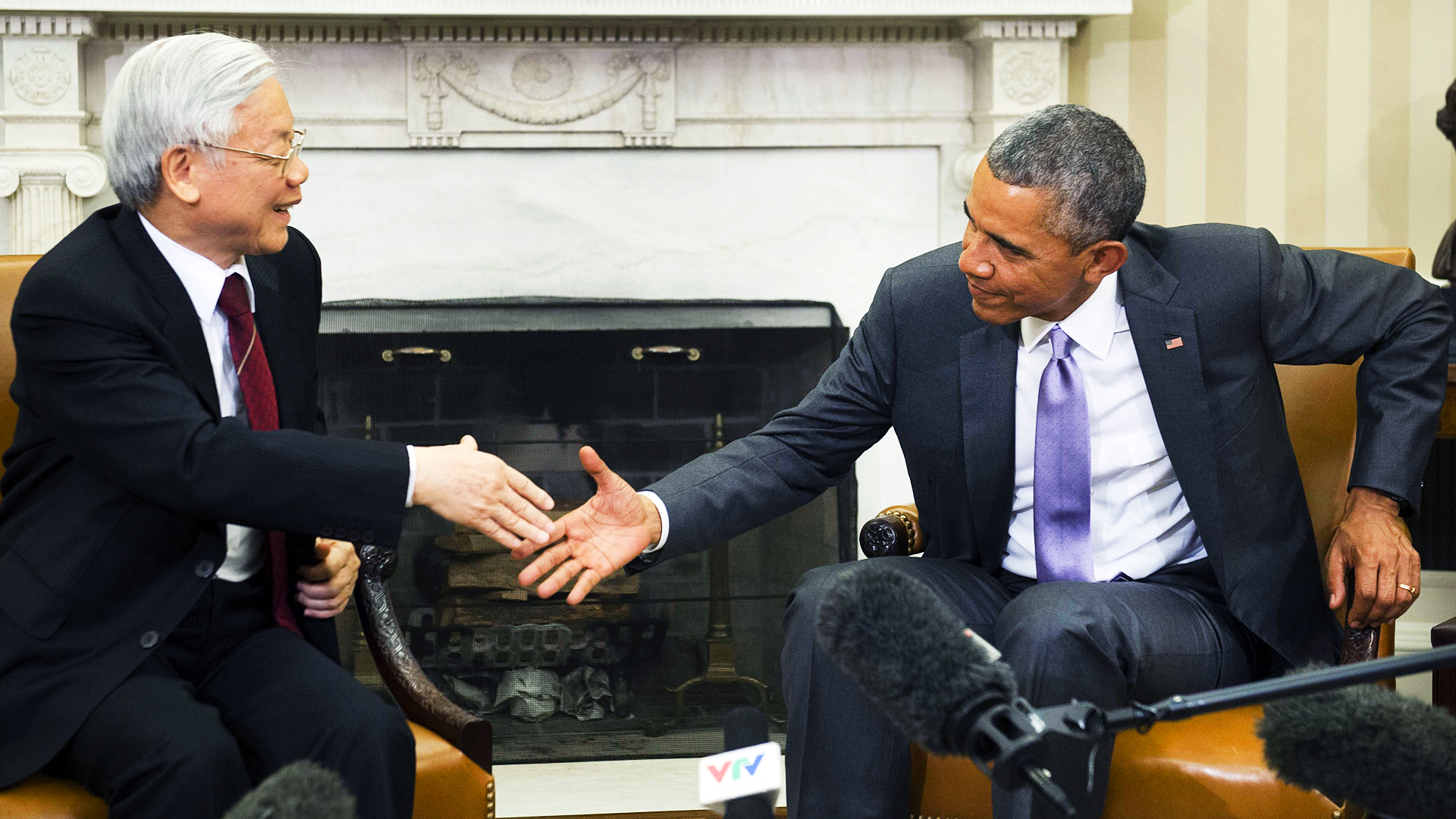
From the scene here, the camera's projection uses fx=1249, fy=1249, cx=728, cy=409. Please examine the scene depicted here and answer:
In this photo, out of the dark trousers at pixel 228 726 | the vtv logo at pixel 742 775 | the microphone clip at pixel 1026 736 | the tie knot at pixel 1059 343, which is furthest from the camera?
the tie knot at pixel 1059 343

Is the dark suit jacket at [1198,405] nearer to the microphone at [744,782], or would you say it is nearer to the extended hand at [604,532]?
the extended hand at [604,532]

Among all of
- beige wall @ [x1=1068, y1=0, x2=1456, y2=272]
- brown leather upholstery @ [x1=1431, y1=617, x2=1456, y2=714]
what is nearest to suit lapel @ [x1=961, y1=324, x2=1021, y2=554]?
brown leather upholstery @ [x1=1431, y1=617, x2=1456, y2=714]

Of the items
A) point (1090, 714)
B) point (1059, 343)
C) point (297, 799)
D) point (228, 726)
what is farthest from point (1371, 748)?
point (228, 726)

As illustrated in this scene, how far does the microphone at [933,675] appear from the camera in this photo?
2.41 ft

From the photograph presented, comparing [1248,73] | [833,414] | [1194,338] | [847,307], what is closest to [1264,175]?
[1248,73]

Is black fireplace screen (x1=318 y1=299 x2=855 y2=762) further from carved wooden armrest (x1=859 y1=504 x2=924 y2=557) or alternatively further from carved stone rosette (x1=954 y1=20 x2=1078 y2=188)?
carved wooden armrest (x1=859 y1=504 x2=924 y2=557)

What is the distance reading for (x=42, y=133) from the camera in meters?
2.84

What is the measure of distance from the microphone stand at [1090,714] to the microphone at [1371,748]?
11 cm

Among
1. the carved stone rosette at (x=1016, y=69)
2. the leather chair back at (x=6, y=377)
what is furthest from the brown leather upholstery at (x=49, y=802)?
the carved stone rosette at (x=1016, y=69)

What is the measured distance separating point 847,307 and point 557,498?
0.86 metres

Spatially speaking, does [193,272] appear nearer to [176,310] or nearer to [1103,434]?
[176,310]

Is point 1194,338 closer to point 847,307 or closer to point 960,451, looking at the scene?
point 960,451

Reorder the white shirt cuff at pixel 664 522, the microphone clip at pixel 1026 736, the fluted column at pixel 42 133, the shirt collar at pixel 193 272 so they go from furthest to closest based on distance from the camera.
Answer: the fluted column at pixel 42 133 < the white shirt cuff at pixel 664 522 < the shirt collar at pixel 193 272 < the microphone clip at pixel 1026 736

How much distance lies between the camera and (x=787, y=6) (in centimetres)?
288
